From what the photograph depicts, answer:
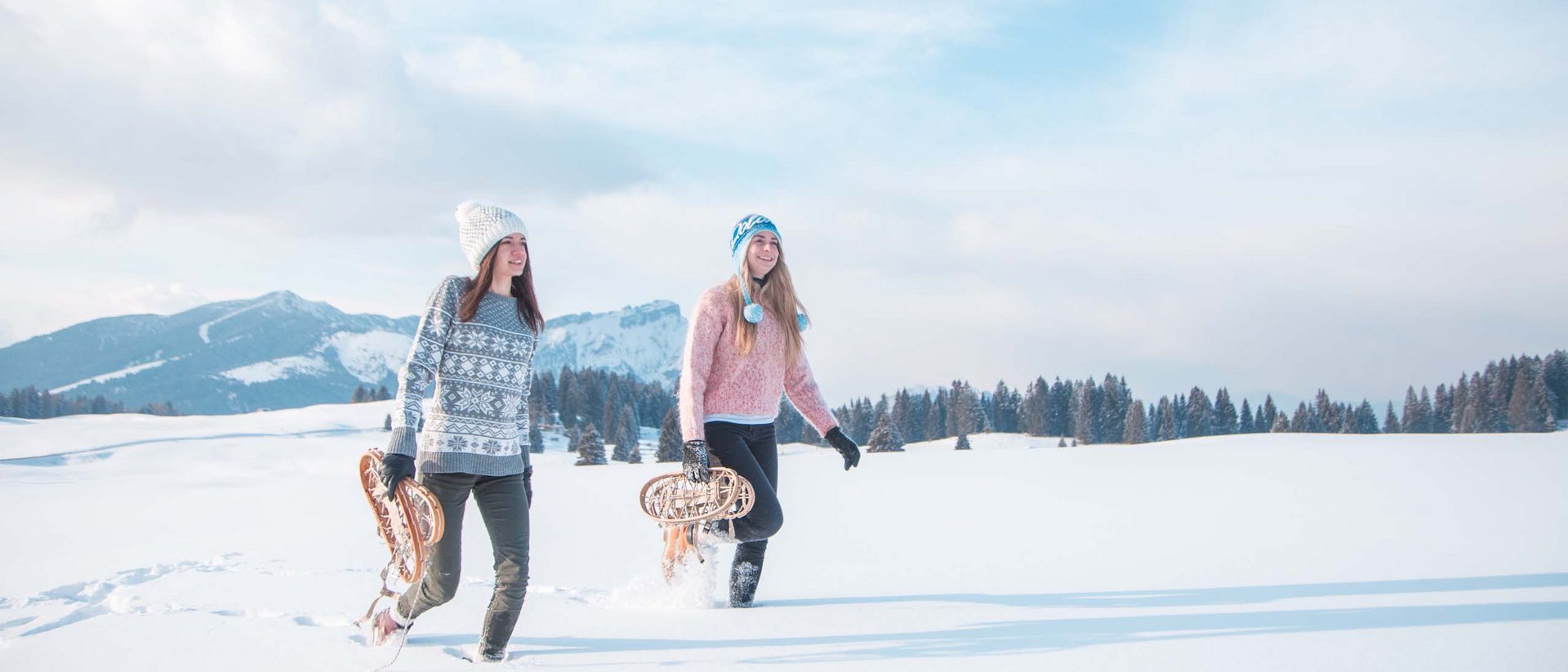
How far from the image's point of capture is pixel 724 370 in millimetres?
5164

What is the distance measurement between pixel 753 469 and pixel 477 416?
5.33ft

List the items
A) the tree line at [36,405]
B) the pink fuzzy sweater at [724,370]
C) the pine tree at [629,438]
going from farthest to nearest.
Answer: the tree line at [36,405]
the pine tree at [629,438]
the pink fuzzy sweater at [724,370]

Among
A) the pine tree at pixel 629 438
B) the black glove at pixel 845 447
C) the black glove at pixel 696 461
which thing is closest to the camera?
the black glove at pixel 696 461

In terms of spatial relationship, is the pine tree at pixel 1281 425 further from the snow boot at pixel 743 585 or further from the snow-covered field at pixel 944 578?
the snow boot at pixel 743 585

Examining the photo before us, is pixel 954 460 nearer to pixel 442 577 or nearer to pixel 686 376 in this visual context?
pixel 686 376

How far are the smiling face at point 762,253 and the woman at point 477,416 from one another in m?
1.43

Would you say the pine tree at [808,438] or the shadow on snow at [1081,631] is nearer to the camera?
the shadow on snow at [1081,631]

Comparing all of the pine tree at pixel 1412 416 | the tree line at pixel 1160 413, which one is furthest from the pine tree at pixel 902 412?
the pine tree at pixel 1412 416

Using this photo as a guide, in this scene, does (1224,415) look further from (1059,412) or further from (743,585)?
(743,585)

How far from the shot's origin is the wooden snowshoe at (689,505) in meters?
4.84

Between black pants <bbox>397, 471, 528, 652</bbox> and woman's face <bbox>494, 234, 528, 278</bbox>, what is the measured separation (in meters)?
0.99

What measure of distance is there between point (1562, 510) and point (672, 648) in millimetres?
8170

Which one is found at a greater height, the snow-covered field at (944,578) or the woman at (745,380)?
the woman at (745,380)

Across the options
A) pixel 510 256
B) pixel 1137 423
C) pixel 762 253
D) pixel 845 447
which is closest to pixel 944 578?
pixel 845 447
